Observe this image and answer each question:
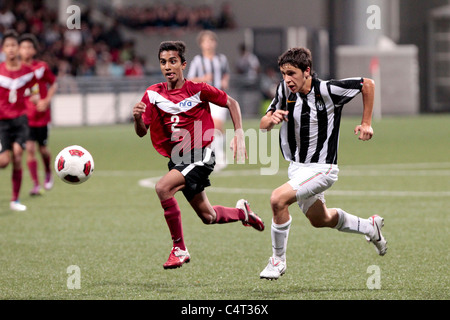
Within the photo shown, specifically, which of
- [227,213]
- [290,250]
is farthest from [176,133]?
→ [290,250]

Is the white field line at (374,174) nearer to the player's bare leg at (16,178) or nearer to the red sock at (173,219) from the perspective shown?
the player's bare leg at (16,178)

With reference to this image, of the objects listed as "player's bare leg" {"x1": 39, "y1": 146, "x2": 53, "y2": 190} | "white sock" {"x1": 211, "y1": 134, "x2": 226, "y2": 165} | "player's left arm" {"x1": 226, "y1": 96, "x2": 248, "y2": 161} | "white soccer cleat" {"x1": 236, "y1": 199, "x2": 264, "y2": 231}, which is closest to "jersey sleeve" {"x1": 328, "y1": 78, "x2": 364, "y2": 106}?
"player's left arm" {"x1": 226, "y1": 96, "x2": 248, "y2": 161}

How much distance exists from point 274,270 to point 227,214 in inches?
52.6

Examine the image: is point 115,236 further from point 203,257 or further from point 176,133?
point 176,133

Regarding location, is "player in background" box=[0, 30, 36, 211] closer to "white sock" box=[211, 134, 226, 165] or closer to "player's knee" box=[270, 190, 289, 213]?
"white sock" box=[211, 134, 226, 165]

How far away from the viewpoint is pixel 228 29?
35.2 m

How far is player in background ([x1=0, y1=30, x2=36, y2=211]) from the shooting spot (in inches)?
420

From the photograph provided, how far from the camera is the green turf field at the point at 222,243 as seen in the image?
621 cm

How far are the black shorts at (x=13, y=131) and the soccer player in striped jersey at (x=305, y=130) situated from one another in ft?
16.3

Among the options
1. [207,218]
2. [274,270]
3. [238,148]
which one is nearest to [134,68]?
[207,218]

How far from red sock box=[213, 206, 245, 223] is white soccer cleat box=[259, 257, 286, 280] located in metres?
1.17

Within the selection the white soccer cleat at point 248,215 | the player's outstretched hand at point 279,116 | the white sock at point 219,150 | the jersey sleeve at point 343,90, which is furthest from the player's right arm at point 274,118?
the white sock at point 219,150
